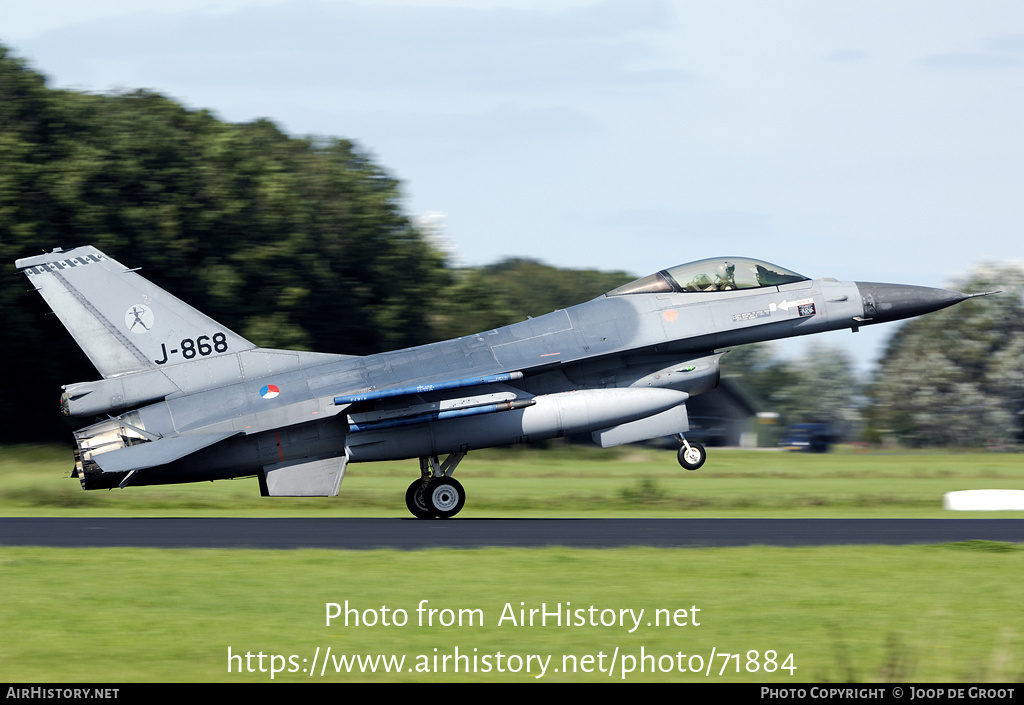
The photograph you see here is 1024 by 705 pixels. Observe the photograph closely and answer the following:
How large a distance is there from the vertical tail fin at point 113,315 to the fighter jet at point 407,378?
0.02m

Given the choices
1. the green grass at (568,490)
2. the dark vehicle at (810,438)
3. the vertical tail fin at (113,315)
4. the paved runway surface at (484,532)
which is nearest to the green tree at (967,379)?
the dark vehicle at (810,438)

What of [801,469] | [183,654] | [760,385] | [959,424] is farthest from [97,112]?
[760,385]

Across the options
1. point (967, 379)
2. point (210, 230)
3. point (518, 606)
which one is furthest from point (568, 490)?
point (967, 379)

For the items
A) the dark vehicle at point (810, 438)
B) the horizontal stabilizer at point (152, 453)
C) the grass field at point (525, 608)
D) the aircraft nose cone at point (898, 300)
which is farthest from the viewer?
the dark vehicle at point (810, 438)

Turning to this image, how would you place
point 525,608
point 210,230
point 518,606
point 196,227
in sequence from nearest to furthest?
point 525,608 → point 518,606 → point 196,227 → point 210,230

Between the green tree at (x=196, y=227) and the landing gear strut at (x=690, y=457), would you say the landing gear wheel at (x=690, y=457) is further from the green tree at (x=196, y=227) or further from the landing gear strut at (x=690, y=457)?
the green tree at (x=196, y=227)

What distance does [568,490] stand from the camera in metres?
26.5

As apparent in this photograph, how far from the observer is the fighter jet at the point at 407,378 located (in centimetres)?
1753

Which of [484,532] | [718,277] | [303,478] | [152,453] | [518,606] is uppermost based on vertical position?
[718,277]

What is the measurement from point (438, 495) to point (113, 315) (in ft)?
19.4

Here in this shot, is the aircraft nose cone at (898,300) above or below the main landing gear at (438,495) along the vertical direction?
above

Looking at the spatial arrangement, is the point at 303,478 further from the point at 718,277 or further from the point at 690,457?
the point at 718,277

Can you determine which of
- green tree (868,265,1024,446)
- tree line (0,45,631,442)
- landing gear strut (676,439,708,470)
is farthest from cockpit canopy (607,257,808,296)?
green tree (868,265,1024,446)
